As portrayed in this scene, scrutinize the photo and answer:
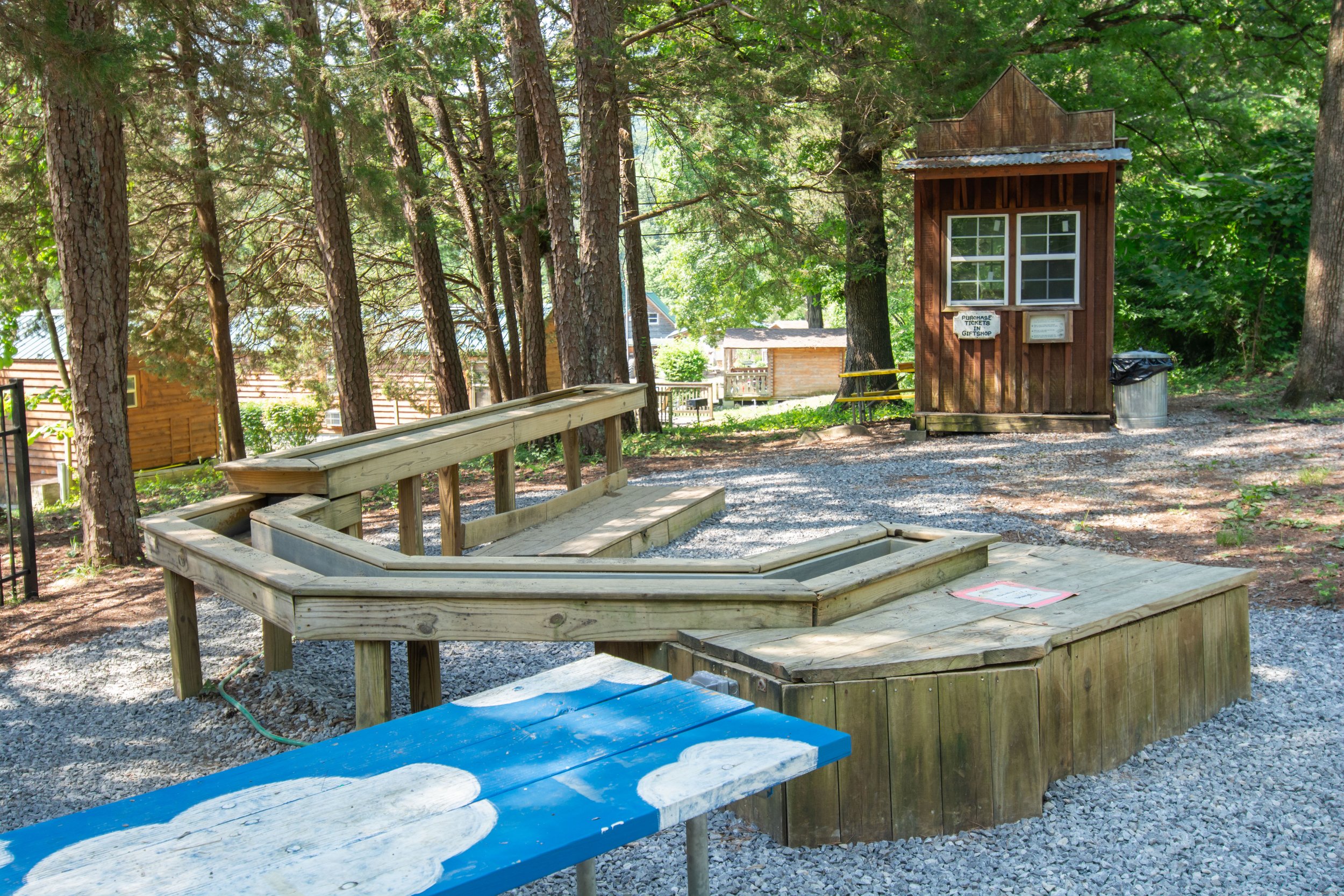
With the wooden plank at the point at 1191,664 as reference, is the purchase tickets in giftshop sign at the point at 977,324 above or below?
above

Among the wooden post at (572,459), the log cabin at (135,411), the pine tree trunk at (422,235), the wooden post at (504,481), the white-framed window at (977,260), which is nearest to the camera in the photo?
the wooden post at (504,481)

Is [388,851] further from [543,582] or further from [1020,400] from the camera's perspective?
[1020,400]

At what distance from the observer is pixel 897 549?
→ 487 centimetres

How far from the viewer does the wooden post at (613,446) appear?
827cm

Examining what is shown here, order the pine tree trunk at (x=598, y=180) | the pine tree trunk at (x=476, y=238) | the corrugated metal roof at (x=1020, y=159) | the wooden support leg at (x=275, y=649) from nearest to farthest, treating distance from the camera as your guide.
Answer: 1. the wooden support leg at (x=275, y=649)
2. the corrugated metal roof at (x=1020, y=159)
3. the pine tree trunk at (x=598, y=180)
4. the pine tree trunk at (x=476, y=238)

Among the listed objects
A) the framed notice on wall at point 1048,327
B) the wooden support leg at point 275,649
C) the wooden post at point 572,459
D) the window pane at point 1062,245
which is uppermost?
the window pane at point 1062,245

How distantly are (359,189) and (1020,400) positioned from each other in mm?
8131

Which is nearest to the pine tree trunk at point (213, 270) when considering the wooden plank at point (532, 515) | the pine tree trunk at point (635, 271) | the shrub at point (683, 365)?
the wooden plank at point (532, 515)

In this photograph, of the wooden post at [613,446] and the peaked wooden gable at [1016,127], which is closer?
the wooden post at [613,446]

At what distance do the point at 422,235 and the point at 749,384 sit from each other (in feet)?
101

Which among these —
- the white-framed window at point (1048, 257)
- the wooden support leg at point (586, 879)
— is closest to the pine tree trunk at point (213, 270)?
the white-framed window at point (1048, 257)

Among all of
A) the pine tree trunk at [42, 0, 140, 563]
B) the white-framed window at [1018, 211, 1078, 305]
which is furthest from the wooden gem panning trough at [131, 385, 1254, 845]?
the white-framed window at [1018, 211, 1078, 305]

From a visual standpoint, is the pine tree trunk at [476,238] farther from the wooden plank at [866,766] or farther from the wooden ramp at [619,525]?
the wooden plank at [866,766]

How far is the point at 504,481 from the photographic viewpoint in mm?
7195
